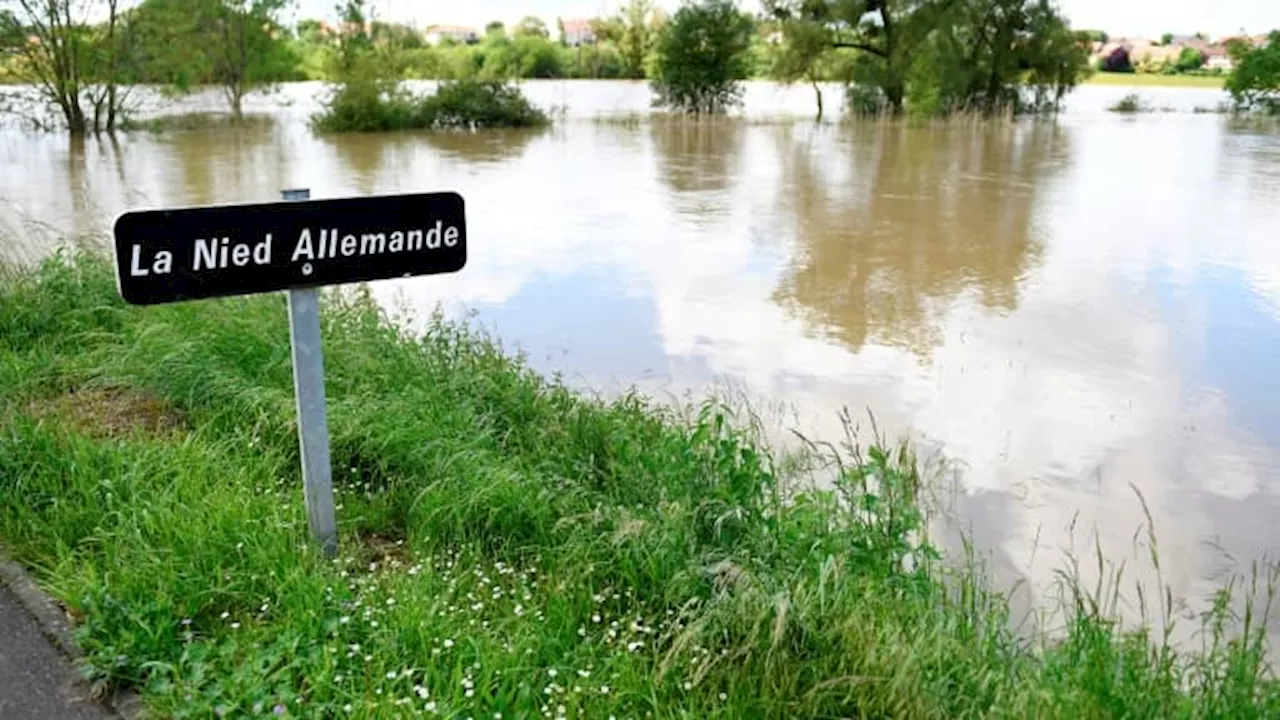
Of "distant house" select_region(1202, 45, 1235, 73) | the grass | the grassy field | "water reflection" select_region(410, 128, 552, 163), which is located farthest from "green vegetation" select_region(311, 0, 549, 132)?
the grassy field

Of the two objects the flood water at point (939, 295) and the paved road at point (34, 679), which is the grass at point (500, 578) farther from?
the flood water at point (939, 295)

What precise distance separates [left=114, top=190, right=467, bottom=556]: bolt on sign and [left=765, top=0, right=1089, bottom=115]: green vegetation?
26.0 metres

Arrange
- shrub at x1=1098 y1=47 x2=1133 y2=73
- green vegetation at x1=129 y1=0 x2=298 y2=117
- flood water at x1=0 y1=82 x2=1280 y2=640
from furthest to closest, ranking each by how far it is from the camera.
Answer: shrub at x1=1098 y1=47 x2=1133 y2=73 → green vegetation at x1=129 y1=0 x2=298 y2=117 → flood water at x1=0 y1=82 x2=1280 y2=640

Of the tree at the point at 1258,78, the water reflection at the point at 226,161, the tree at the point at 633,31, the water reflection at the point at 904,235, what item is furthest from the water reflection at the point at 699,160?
the tree at the point at 1258,78

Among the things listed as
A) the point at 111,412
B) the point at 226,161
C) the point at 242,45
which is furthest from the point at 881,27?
the point at 111,412

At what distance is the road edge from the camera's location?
6.81ft

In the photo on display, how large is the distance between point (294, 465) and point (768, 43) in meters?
27.7

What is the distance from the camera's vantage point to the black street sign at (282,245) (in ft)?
7.32

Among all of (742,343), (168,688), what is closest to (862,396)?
(742,343)

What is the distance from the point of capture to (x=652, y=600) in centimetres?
253

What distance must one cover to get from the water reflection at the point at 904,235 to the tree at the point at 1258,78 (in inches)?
550

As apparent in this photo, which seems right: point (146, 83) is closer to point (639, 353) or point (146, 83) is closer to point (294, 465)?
point (639, 353)

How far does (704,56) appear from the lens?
28.9 metres

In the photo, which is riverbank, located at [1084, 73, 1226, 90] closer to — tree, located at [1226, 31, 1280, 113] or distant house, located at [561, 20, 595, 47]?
tree, located at [1226, 31, 1280, 113]
